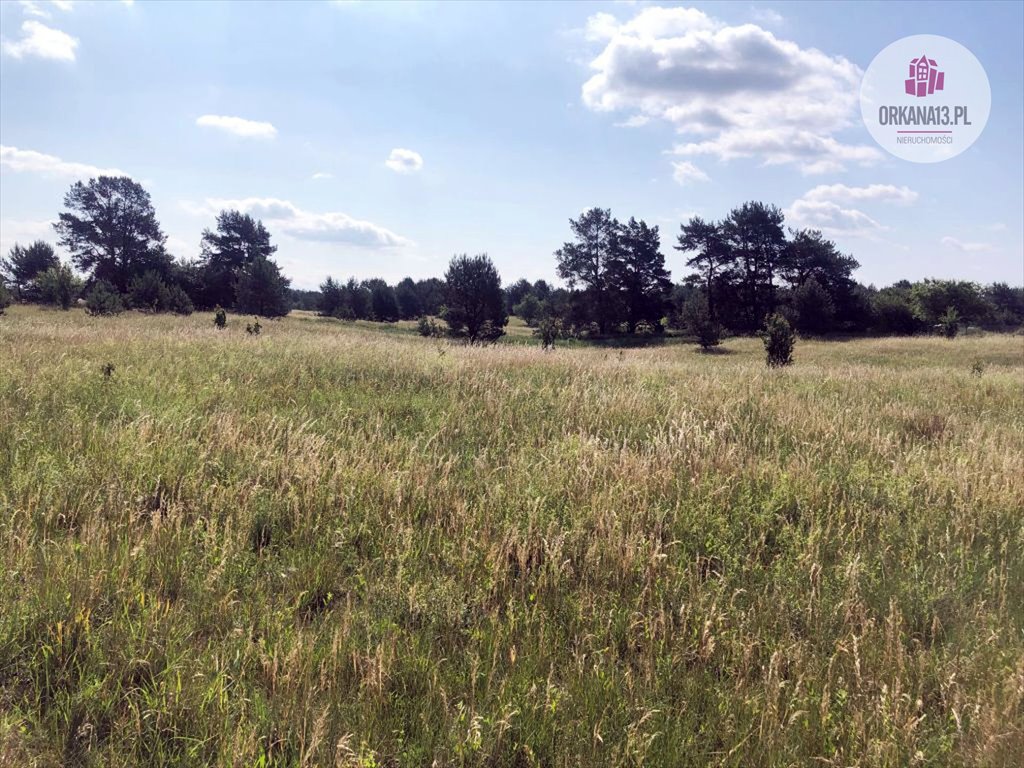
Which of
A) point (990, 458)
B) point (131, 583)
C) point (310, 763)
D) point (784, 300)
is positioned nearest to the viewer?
point (310, 763)

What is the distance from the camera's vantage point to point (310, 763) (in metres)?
1.85

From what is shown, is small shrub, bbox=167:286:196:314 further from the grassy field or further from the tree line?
the grassy field

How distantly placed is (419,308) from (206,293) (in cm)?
3508

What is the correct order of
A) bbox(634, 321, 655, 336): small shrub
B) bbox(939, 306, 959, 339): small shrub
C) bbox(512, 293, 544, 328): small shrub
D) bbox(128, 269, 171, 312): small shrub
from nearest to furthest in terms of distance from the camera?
bbox(939, 306, 959, 339): small shrub < bbox(128, 269, 171, 312): small shrub < bbox(634, 321, 655, 336): small shrub < bbox(512, 293, 544, 328): small shrub

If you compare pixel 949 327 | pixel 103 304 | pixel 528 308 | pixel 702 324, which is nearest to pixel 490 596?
pixel 702 324

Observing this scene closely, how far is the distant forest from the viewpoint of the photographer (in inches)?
2020

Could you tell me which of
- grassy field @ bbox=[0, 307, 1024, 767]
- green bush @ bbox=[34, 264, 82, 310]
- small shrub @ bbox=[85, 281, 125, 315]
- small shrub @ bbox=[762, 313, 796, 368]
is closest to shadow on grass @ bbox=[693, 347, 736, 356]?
small shrub @ bbox=[762, 313, 796, 368]

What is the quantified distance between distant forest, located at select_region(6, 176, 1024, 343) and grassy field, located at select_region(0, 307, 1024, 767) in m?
45.1

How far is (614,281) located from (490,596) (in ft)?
195

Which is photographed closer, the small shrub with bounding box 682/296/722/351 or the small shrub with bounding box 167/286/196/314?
the small shrub with bounding box 682/296/722/351

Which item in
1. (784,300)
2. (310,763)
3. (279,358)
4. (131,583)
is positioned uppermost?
(784,300)

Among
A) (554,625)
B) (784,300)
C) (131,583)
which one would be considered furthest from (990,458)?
(784,300)

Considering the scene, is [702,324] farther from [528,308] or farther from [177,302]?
[528,308]

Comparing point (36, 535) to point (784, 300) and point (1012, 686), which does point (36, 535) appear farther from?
point (784, 300)
